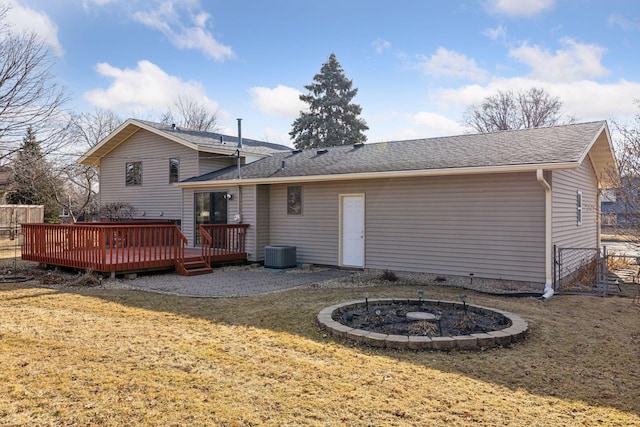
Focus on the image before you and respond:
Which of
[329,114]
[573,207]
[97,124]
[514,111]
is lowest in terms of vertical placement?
[573,207]

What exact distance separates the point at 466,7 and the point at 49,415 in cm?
1210

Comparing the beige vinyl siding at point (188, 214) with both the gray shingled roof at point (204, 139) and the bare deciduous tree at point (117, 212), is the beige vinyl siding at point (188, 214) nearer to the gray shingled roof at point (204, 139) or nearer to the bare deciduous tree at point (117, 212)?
the gray shingled roof at point (204, 139)

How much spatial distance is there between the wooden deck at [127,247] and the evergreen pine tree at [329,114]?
19222 millimetres

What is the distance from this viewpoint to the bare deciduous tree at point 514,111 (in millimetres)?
29969

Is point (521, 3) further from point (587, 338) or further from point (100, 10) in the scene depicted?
point (100, 10)

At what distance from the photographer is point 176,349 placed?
177 inches

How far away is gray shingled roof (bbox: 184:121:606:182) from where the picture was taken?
8.56 m

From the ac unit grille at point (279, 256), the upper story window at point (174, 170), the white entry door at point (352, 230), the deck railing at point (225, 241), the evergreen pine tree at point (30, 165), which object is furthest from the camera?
the upper story window at point (174, 170)

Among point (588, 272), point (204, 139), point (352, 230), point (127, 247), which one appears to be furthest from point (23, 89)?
point (588, 272)

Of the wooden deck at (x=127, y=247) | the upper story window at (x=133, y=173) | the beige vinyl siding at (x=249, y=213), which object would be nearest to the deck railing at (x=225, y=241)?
the wooden deck at (x=127, y=247)

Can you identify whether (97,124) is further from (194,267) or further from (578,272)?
(578,272)

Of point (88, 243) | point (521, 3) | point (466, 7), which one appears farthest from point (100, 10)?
point (521, 3)

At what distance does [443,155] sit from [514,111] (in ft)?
81.4

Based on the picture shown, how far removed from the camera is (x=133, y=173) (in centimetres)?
1586
